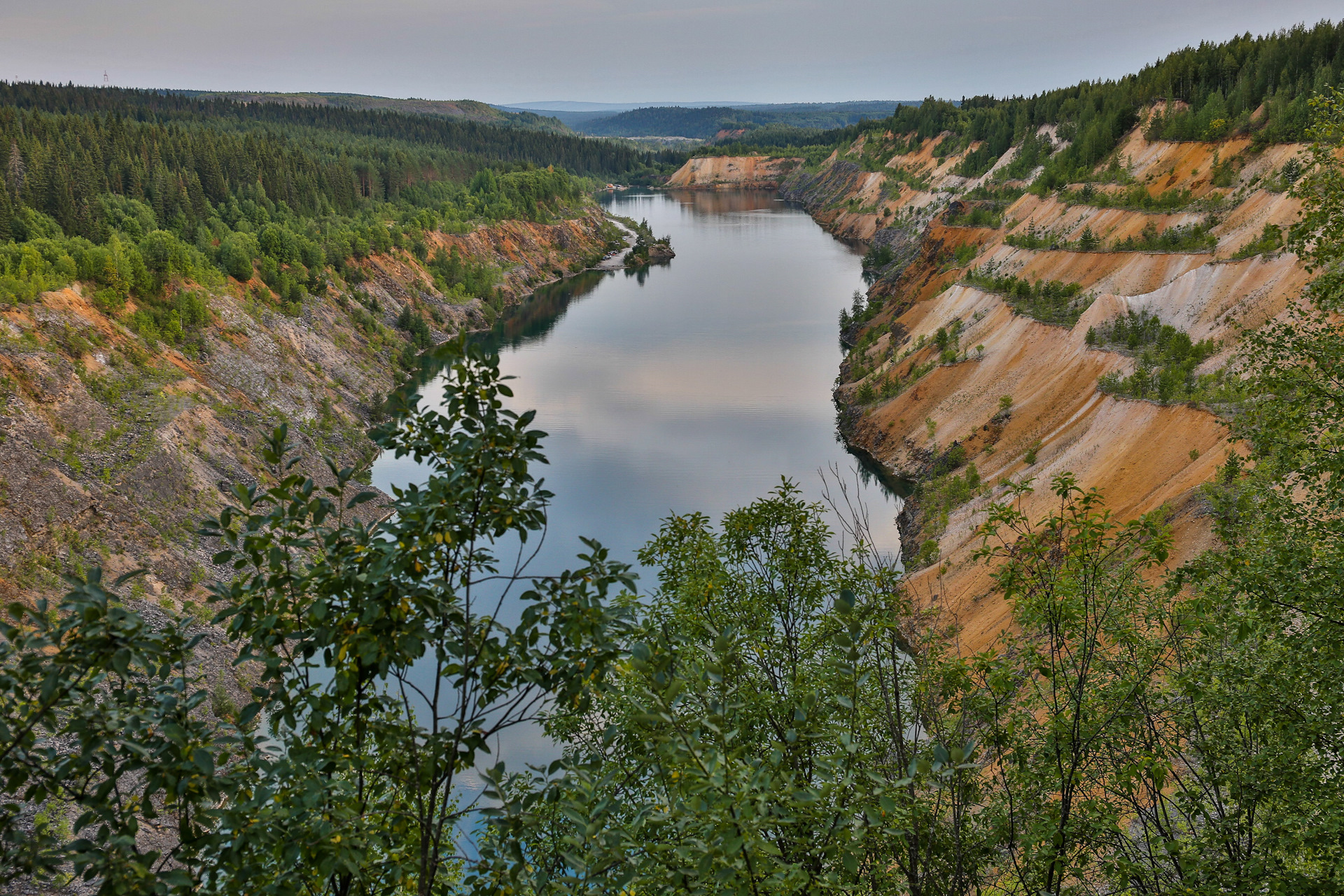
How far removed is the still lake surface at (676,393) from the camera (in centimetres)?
3431

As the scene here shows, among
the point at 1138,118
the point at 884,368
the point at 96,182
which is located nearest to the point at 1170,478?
the point at 884,368

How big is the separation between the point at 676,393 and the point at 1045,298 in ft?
63.6

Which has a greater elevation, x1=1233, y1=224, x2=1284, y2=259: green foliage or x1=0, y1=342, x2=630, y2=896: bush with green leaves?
x1=0, y1=342, x2=630, y2=896: bush with green leaves

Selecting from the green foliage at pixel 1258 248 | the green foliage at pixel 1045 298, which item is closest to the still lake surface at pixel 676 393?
the green foliage at pixel 1045 298

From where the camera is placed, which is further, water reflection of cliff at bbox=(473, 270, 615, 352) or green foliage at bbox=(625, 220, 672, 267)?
green foliage at bbox=(625, 220, 672, 267)

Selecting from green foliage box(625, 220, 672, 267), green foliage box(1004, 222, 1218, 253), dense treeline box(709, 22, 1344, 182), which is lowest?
green foliage box(625, 220, 672, 267)

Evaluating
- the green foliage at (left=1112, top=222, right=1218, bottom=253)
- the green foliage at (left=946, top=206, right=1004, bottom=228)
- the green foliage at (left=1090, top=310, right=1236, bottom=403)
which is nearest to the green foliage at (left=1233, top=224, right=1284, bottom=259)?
the green foliage at (left=1112, top=222, right=1218, bottom=253)

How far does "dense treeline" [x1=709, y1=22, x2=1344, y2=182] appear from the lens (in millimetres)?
41250

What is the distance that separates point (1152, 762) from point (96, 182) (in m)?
62.1

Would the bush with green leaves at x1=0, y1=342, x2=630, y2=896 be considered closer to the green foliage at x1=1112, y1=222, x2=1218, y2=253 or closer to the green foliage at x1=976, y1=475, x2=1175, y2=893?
the green foliage at x1=976, y1=475, x2=1175, y2=893

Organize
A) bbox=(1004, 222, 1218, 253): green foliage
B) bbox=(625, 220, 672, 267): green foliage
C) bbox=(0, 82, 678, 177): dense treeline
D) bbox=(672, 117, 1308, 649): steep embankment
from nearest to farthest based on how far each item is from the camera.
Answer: bbox=(672, 117, 1308, 649): steep embankment → bbox=(1004, 222, 1218, 253): green foliage → bbox=(625, 220, 672, 267): green foliage → bbox=(0, 82, 678, 177): dense treeline

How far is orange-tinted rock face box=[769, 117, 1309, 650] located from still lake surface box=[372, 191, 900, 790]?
326 centimetres

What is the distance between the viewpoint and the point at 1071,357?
33.0 metres

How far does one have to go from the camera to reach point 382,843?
15.4 ft
